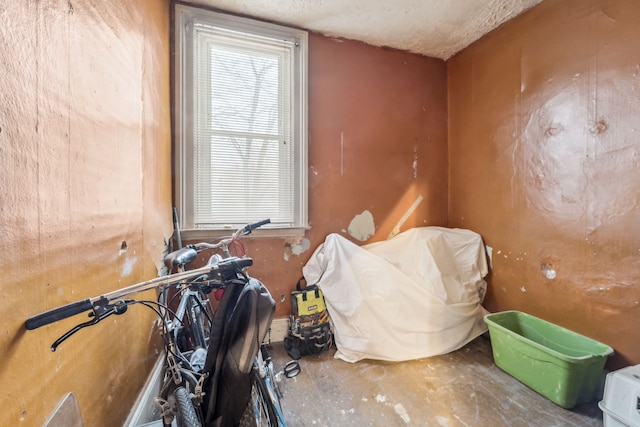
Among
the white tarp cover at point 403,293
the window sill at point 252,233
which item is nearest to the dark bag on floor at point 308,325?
the white tarp cover at point 403,293

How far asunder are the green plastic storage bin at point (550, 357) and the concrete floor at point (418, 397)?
0.07m

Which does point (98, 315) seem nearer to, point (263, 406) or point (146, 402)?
point (263, 406)

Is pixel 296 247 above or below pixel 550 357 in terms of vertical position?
above

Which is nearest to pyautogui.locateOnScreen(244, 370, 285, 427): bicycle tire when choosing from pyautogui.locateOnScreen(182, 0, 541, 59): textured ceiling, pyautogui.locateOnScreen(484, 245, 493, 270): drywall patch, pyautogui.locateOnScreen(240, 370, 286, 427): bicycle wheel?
pyautogui.locateOnScreen(240, 370, 286, 427): bicycle wheel

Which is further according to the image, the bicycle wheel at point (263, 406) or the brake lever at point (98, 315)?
the bicycle wheel at point (263, 406)

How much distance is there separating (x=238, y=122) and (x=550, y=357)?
253 centimetres

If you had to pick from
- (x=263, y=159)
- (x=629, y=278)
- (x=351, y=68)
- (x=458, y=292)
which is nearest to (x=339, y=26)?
(x=351, y=68)

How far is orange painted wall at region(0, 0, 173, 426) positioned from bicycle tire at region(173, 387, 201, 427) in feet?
0.92

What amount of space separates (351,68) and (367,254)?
5.36 ft

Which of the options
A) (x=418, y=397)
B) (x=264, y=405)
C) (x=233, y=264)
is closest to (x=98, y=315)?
(x=233, y=264)

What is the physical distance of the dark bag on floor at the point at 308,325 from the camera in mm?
2035

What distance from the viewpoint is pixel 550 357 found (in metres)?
1.51

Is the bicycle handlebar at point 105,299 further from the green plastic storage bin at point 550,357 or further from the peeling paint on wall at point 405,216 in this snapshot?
the peeling paint on wall at point 405,216

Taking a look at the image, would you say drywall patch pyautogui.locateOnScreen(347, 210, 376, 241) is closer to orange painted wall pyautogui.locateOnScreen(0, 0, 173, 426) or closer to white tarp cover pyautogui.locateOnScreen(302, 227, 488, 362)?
white tarp cover pyautogui.locateOnScreen(302, 227, 488, 362)
